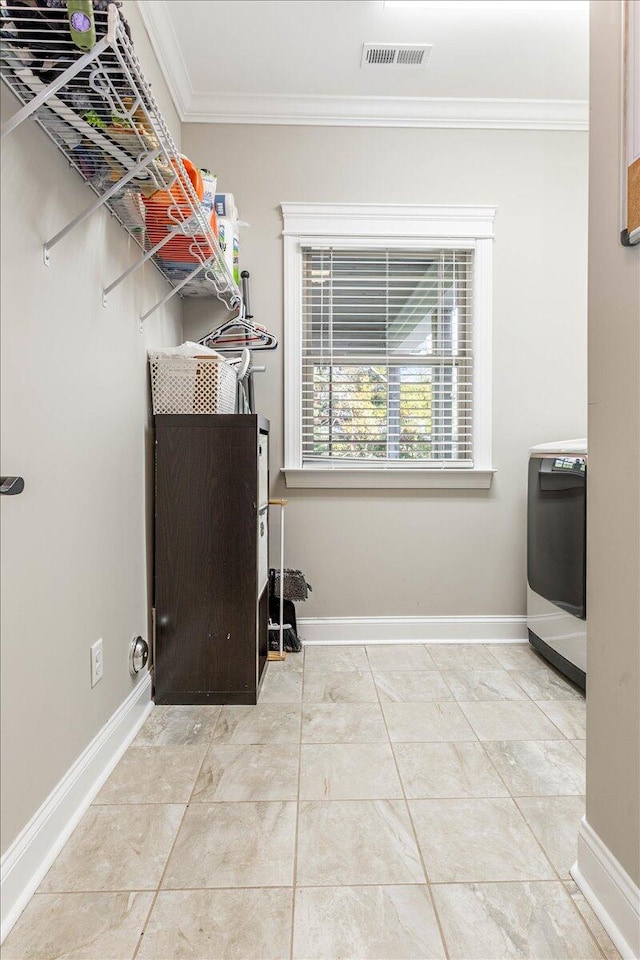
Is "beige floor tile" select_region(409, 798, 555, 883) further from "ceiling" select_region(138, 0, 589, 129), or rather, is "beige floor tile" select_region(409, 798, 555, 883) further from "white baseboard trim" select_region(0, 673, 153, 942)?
"ceiling" select_region(138, 0, 589, 129)

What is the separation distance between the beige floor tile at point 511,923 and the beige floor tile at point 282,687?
3.50 ft

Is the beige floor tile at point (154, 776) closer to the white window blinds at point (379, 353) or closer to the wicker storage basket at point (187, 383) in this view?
the wicker storage basket at point (187, 383)

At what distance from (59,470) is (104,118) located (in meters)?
0.83

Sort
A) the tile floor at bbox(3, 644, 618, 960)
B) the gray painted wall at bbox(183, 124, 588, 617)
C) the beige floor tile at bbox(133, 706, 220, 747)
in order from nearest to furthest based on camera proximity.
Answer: the tile floor at bbox(3, 644, 618, 960), the beige floor tile at bbox(133, 706, 220, 747), the gray painted wall at bbox(183, 124, 588, 617)

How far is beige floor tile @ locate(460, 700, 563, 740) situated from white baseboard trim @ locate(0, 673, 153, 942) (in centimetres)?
120

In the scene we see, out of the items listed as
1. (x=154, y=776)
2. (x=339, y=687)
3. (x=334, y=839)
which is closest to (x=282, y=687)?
(x=339, y=687)

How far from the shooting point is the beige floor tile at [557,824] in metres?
1.34

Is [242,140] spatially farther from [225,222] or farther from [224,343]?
[224,343]

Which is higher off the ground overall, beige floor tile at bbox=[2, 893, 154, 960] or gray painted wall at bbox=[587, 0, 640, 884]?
gray painted wall at bbox=[587, 0, 640, 884]

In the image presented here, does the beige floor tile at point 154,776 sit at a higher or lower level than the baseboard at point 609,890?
lower

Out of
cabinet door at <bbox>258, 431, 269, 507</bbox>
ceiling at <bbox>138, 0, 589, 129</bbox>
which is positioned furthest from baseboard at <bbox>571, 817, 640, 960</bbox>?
ceiling at <bbox>138, 0, 589, 129</bbox>

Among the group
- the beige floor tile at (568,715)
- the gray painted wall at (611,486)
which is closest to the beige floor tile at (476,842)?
the gray painted wall at (611,486)

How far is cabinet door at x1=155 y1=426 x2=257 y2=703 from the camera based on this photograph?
85.0 inches

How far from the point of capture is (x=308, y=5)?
2.16m
